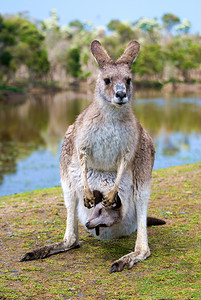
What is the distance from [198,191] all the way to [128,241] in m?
1.88

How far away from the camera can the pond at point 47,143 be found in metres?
8.59

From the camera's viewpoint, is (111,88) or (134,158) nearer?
(111,88)

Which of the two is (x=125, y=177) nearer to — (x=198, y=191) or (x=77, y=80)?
(x=198, y=191)

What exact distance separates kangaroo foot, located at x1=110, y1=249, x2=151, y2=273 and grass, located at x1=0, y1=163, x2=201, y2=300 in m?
0.04

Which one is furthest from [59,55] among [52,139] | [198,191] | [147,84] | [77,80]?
[198,191]

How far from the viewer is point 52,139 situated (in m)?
15.0

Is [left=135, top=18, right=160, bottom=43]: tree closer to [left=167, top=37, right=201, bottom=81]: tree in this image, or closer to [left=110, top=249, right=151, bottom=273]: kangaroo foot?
[left=167, top=37, right=201, bottom=81]: tree

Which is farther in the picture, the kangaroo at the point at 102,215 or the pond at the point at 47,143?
the pond at the point at 47,143

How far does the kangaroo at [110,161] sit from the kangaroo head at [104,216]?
1 cm

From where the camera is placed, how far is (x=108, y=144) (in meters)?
3.04

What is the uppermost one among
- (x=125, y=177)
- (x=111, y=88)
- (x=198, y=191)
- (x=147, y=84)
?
(x=111, y=88)

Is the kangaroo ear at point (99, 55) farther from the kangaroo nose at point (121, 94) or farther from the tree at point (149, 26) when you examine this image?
the tree at point (149, 26)

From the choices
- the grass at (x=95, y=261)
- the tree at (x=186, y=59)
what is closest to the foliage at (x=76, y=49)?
the tree at (x=186, y=59)

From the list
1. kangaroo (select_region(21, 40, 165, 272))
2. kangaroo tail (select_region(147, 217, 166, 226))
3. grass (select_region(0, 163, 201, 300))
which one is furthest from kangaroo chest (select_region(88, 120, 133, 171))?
kangaroo tail (select_region(147, 217, 166, 226))
